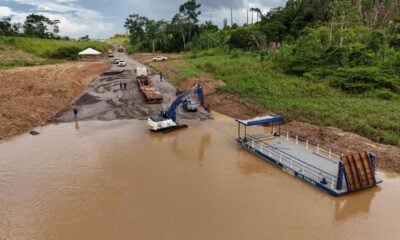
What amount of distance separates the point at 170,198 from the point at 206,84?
26958mm

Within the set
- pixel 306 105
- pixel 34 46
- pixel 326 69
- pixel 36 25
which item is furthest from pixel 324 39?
pixel 36 25

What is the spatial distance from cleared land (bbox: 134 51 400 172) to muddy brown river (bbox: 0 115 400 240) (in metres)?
4.67

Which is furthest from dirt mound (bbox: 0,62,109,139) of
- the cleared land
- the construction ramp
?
the construction ramp

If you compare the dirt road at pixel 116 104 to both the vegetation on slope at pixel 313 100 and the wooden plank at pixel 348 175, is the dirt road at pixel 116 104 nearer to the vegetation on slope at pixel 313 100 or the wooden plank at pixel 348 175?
the vegetation on slope at pixel 313 100

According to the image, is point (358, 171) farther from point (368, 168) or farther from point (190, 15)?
point (190, 15)

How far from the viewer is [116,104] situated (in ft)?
120

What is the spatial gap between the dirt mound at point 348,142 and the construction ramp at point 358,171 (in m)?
3.01

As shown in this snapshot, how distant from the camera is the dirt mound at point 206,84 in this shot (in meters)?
40.5

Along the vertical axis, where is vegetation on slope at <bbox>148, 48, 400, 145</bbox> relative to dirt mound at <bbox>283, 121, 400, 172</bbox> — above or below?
above

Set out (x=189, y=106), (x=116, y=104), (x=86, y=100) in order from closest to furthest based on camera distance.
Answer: (x=189, y=106) < (x=116, y=104) < (x=86, y=100)

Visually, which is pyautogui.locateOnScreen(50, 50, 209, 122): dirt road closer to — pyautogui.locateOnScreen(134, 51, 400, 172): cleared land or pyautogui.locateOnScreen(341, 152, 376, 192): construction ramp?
pyautogui.locateOnScreen(134, 51, 400, 172): cleared land

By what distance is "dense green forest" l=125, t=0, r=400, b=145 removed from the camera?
27.4 meters

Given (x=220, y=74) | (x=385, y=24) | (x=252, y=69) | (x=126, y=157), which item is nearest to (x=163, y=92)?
(x=220, y=74)

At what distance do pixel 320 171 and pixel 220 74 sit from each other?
3006cm
